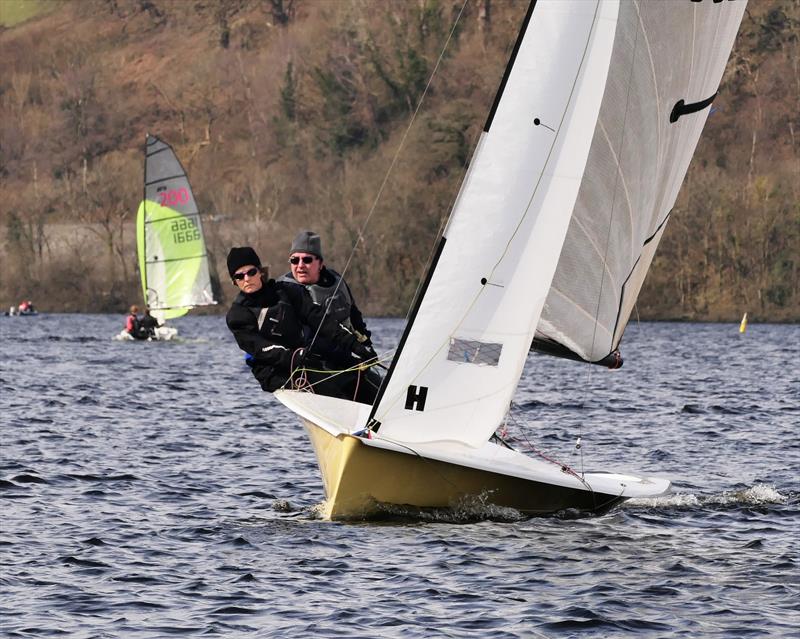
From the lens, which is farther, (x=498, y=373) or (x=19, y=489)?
(x=19, y=489)

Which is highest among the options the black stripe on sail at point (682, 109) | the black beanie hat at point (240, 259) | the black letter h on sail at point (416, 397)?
the black stripe on sail at point (682, 109)

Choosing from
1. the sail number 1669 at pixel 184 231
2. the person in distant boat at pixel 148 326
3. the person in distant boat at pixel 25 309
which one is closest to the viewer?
the person in distant boat at pixel 148 326

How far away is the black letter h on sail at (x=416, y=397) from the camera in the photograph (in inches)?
533

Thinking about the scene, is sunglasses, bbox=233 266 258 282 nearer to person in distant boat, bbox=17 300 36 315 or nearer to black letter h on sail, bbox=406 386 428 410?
black letter h on sail, bbox=406 386 428 410

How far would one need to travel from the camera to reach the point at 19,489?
16984mm

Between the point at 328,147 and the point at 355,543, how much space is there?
→ 92.7 metres

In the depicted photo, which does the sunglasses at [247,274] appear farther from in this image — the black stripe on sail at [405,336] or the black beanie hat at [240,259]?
the black stripe on sail at [405,336]

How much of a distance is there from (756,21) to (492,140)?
298ft

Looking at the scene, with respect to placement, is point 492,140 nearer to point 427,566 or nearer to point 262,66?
point 427,566

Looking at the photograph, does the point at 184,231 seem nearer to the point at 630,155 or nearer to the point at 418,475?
the point at 630,155

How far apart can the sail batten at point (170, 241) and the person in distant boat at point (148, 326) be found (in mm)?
1434

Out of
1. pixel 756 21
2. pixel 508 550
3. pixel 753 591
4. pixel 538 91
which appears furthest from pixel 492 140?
pixel 756 21

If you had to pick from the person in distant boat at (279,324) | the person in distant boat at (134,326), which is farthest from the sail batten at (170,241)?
the person in distant boat at (279,324)

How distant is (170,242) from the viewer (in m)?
57.1
